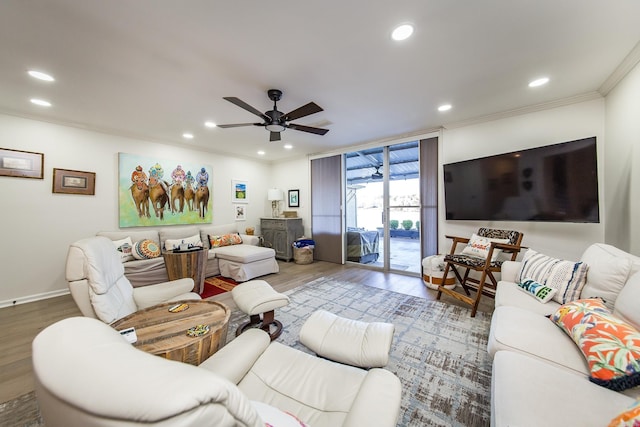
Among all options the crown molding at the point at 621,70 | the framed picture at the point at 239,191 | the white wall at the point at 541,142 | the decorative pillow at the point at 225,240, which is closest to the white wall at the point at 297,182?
the framed picture at the point at 239,191

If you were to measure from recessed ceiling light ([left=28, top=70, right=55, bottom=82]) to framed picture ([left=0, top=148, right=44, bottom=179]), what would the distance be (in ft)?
4.99

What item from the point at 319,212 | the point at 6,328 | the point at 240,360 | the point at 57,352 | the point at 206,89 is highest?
the point at 206,89

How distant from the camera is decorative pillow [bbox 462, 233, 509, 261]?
9.98 feet

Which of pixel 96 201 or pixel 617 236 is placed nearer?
pixel 617 236

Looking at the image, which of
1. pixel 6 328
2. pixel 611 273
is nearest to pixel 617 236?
pixel 611 273

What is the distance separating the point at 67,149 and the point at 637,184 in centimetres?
678

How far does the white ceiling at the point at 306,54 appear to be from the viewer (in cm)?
159

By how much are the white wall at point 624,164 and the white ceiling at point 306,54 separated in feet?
0.79

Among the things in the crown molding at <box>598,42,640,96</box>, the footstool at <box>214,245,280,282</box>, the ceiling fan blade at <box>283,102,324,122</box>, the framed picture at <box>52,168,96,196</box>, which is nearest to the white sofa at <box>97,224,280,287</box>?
the footstool at <box>214,245,280,282</box>

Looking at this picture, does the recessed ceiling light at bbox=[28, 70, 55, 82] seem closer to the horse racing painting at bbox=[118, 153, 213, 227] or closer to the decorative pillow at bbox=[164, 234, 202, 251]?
the horse racing painting at bbox=[118, 153, 213, 227]

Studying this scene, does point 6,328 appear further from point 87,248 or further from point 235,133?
point 235,133

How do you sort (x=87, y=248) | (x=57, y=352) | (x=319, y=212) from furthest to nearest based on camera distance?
(x=319, y=212) → (x=87, y=248) → (x=57, y=352)

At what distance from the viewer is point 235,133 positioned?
4.00m

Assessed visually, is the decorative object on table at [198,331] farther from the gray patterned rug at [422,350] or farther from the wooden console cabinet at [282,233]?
the wooden console cabinet at [282,233]
